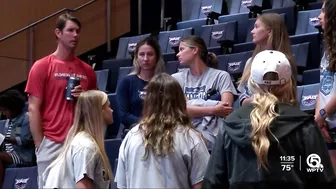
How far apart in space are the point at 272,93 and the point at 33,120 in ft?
6.90

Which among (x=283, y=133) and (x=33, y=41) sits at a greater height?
(x=33, y=41)

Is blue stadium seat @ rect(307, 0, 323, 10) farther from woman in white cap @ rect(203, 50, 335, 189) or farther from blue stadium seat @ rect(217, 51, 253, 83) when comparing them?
woman in white cap @ rect(203, 50, 335, 189)

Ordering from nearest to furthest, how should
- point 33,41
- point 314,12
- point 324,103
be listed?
point 324,103 → point 314,12 → point 33,41

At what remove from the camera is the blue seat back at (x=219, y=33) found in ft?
27.1

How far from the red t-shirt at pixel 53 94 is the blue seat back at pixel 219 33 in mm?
3596

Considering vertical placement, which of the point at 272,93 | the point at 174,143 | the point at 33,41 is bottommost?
the point at 174,143

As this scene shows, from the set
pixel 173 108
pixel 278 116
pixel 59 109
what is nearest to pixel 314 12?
pixel 59 109

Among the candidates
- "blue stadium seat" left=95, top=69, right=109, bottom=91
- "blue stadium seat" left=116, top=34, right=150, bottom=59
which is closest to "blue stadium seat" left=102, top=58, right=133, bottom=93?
"blue stadium seat" left=95, top=69, right=109, bottom=91

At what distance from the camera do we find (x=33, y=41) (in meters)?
9.04

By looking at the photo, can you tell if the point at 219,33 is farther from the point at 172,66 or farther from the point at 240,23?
the point at 172,66

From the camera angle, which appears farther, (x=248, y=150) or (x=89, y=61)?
(x=89, y=61)

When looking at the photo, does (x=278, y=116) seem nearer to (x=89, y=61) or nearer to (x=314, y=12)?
(x=314, y=12)

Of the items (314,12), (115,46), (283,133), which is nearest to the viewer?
(283,133)

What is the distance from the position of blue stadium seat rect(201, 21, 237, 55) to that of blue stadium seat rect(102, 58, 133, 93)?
35.5 inches
